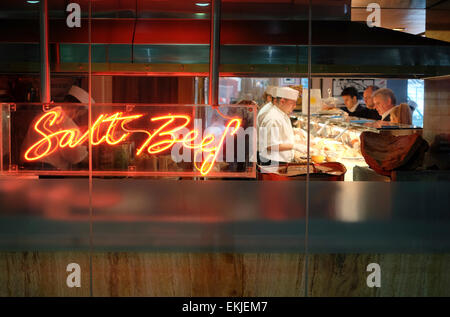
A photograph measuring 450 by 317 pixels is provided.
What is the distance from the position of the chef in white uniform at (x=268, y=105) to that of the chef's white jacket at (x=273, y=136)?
0.03 metres

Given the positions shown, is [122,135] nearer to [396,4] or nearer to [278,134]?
[278,134]

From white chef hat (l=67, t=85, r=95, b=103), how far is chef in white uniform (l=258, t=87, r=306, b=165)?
4.73 ft

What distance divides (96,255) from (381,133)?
2611mm

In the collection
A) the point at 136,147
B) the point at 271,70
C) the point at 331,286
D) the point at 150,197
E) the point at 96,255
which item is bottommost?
the point at 331,286

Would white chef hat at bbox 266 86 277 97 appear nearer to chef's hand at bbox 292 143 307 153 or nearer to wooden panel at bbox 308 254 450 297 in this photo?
chef's hand at bbox 292 143 307 153

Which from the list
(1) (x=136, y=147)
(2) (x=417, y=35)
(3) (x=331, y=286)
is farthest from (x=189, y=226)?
(2) (x=417, y=35)

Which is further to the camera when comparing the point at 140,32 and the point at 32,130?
the point at 140,32

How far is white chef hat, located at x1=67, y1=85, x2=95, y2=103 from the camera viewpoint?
3953mm

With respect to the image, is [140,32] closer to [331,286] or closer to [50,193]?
[50,193]

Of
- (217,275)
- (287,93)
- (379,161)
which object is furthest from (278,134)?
(217,275)

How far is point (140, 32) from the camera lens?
430 cm

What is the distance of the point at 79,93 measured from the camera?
3.98 meters

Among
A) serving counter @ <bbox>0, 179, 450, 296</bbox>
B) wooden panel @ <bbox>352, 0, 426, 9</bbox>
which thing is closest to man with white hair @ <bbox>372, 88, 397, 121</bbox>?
serving counter @ <bbox>0, 179, 450, 296</bbox>

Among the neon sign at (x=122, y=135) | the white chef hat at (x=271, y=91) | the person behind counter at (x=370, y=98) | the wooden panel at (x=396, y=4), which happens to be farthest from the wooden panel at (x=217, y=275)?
the wooden panel at (x=396, y=4)
